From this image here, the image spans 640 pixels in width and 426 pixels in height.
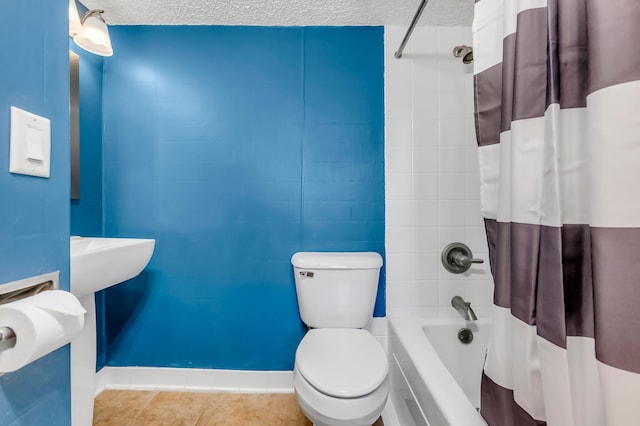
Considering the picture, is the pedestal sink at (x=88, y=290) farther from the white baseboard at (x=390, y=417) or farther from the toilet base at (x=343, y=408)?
the white baseboard at (x=390, y=417)

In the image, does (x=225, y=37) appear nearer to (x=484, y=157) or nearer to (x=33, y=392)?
(x=484, y=157)

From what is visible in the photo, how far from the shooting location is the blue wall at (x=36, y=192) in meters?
0.45

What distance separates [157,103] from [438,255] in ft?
5.88

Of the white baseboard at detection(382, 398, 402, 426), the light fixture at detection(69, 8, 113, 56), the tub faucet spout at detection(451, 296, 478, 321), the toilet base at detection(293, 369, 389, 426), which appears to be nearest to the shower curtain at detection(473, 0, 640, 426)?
the toilet base at detection(293, 369, 389, 426)

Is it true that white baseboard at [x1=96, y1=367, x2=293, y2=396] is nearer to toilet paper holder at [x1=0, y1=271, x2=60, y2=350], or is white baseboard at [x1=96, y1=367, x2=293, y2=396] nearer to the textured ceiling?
toilet paper holder at [x1=0, y1=271, x2=60, y2=350]

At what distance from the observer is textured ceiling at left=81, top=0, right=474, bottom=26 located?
1387mm

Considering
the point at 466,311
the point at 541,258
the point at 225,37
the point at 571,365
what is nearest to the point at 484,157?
the point at 541,258

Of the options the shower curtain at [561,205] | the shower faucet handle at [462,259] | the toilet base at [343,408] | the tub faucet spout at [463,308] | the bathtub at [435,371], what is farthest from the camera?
the shower faucet handle at [462,259]

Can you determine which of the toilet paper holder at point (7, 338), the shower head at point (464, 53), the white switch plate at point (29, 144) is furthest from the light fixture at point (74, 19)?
the shower head at point (464, 53)

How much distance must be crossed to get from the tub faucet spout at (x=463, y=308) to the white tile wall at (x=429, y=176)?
0.08 m

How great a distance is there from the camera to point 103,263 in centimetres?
95

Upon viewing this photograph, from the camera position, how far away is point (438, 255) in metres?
1.54

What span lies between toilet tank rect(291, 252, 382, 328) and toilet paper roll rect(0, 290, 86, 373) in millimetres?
1009

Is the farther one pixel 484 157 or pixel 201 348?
pixel 201 348
